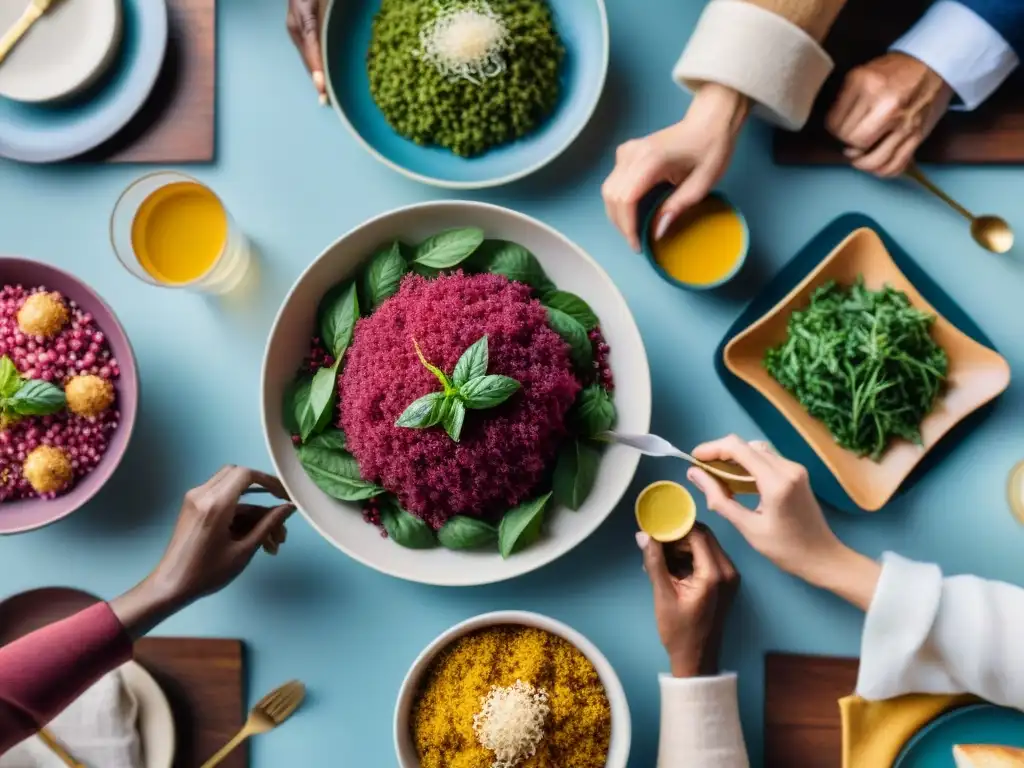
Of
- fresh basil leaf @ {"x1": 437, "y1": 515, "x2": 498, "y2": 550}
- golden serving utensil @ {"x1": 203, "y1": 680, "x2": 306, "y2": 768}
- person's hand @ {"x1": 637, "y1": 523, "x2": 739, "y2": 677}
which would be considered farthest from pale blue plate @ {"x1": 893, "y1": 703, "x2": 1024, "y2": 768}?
golden serving utensil @ {"x1": 203, "y1": 680, "x2": 306, "y2": 768}

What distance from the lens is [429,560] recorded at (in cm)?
139

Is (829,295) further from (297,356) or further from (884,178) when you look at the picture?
(297,356)

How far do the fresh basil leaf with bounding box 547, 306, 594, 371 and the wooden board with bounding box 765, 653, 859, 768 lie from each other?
568 mm

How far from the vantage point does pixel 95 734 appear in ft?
4.60

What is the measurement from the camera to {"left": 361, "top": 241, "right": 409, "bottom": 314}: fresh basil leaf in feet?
4.52

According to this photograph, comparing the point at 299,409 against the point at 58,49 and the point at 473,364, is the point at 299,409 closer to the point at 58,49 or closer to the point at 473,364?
the point at 473,364

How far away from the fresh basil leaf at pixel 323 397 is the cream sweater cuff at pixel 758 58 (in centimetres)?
68

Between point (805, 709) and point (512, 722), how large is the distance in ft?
1.63

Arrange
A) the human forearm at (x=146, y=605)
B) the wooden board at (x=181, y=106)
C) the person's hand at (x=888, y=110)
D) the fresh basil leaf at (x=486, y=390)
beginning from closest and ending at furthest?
the fresh basil leaf at (x=486, y=390), the human forearm at (x=146, y=605), the person's hand at (x=888, y=110), the wooden board at (x=181, y=106)

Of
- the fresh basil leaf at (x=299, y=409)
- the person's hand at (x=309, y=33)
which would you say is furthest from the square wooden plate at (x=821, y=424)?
the person's hand at (x=309, y=33)

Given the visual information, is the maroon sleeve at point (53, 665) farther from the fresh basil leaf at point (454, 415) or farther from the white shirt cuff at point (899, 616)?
the white shirt cuff at point (899, 616)

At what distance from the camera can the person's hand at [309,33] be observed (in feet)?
4.78

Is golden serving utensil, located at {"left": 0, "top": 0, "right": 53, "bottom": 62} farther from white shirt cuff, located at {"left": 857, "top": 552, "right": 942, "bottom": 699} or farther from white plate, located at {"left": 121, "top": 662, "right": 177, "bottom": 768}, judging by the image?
white shirt cuff, located at {"left": 857, "top": 552, "right": 942, "bottom": 699}

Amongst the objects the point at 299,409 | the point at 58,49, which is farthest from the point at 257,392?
the point at 58,49
